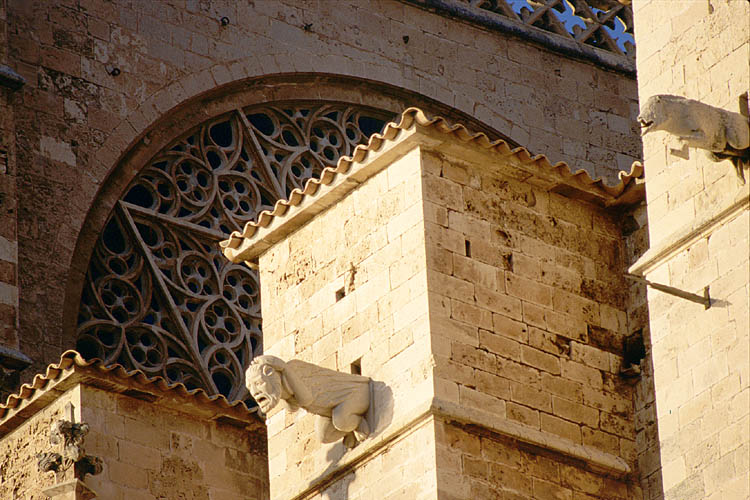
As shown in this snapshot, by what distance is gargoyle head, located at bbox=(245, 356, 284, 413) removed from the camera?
12.8 meters

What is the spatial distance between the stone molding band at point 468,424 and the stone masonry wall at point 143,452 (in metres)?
1.58

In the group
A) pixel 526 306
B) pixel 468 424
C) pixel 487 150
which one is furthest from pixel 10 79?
pixel 468 424

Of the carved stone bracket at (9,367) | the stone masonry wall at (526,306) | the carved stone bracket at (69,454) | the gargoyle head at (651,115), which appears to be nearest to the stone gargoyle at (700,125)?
the gargoyle head at (651,115)

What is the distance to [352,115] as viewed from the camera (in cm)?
2031

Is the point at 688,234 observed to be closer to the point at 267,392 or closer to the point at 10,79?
the point at 267,392

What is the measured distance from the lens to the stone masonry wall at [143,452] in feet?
48.2

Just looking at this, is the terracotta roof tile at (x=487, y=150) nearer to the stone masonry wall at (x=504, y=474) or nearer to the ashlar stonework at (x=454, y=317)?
the ashlar stonework at (x=454, y=317)

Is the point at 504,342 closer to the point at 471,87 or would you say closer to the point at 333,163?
the point at 333,163

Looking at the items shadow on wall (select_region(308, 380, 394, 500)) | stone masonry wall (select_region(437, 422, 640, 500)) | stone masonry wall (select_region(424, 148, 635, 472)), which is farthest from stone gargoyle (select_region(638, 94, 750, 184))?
shadow on wall (select_region(308, 380, 394, 500))

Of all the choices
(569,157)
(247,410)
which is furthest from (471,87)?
(247,410)

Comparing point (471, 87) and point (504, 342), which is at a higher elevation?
point (471, 87)

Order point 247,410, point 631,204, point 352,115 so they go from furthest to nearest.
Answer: point 352,115 < point 247,410 < point 631,204

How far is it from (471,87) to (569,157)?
3.48 feet

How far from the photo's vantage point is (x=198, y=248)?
1870 centimetres
